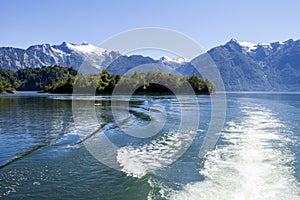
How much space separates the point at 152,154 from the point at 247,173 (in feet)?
16.1

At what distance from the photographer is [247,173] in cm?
1155

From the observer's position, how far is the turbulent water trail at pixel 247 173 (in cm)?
934

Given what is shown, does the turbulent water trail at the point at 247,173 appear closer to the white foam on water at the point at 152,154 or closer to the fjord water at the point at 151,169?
the fjord water at the point at 151,169

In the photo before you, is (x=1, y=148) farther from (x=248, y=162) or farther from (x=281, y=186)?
(x=281, y=186)

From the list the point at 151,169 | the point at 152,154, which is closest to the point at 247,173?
the point at 151,169

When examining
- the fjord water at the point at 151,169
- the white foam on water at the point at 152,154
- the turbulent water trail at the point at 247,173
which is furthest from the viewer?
the white foam on water at the point at 152,154

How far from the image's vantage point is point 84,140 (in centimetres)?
1806

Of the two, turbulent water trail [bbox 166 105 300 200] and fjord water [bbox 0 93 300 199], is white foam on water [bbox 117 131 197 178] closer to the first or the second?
fjord water [bbox 0 93 300 199]

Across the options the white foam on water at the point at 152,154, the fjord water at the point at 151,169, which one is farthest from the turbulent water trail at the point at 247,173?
the white foam on water at the point at 152,154

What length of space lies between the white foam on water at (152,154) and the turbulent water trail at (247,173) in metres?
1.83

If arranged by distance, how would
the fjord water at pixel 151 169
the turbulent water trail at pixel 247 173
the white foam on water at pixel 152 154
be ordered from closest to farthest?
the turbulent water trail at pixel 247 173 → the fjord water at pixel 151 169 → the white foam on water at pixel 152 154

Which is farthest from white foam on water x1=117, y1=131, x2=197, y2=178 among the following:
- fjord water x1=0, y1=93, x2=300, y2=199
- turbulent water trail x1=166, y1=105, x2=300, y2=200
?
turbulent water trail x1=166, y1=105, x2=300, y2=200

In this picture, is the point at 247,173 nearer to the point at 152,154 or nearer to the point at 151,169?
the point at 151,169

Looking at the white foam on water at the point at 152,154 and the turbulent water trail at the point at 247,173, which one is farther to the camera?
the white foam on water at the point at 152,154
